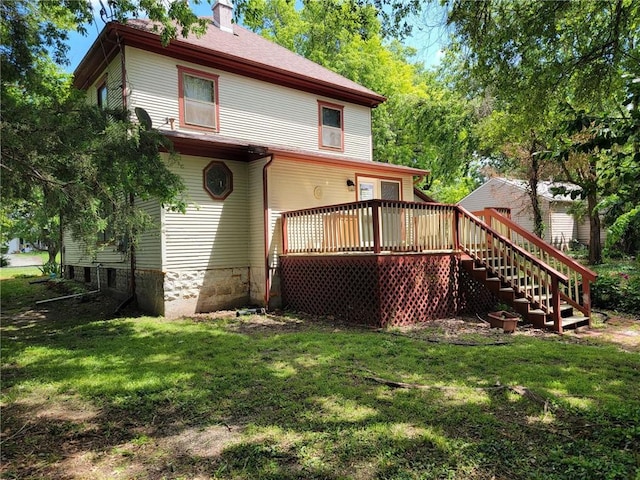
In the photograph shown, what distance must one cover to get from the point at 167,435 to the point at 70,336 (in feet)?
16.2

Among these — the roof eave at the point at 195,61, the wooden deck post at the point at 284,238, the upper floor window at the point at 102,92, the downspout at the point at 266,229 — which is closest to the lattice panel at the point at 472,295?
the wooden deck post at the point at 284,238

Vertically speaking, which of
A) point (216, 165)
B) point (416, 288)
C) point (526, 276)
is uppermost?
point (216, 165)

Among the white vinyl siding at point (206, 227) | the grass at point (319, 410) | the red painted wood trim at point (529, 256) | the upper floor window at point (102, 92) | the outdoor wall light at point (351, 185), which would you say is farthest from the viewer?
the outdoor wall light at point (351, 185)

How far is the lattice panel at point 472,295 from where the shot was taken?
28.1ft

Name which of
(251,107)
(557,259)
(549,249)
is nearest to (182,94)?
(251,107)

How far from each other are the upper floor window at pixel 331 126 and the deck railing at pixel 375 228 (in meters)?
4.48

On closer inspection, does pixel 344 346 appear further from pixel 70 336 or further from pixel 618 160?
pixel 70 336

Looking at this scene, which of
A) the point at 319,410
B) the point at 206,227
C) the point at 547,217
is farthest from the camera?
the point at 547,217

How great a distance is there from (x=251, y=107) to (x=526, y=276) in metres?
8.33

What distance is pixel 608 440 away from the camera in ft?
9.68

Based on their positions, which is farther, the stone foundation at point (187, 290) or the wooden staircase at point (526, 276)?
the stone foundation at point (187, 290)

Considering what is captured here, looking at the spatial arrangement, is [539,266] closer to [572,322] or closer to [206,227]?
[572,322]

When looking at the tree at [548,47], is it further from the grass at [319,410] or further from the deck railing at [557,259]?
the grass at [319,410]

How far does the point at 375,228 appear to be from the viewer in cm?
742
